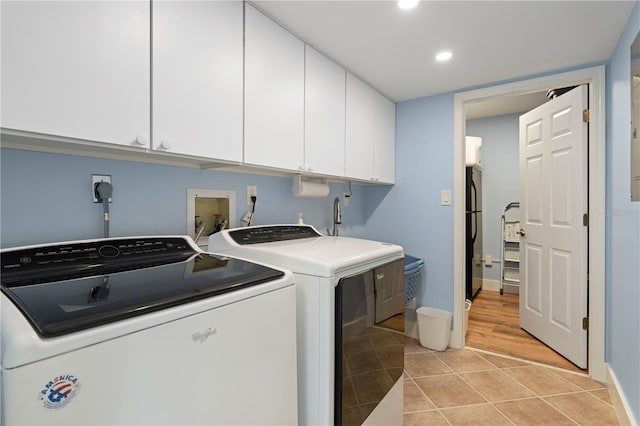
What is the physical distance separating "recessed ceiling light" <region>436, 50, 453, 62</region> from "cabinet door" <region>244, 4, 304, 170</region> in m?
0.90

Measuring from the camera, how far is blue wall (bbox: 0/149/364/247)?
108 cm

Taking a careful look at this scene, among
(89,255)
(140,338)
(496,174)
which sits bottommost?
(140,338)

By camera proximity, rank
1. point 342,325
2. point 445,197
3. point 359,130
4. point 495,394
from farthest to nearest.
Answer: point 445,197, point 359,130, point 495,394, point 342,325

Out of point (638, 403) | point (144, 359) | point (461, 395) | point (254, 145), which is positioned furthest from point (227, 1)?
point (638, 403)

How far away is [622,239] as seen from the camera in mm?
1812

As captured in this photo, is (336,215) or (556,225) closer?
(336,215)

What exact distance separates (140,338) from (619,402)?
2463 mm

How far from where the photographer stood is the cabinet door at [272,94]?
1479 millimetres

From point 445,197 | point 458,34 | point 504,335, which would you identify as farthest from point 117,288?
point 504,335

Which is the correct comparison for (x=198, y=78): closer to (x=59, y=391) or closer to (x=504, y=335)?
(x=59, y=391)

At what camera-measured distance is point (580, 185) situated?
2.32 m

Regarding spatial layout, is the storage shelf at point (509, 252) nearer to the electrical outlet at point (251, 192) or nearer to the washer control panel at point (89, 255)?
→ the electrical outlet at point (251, 192)

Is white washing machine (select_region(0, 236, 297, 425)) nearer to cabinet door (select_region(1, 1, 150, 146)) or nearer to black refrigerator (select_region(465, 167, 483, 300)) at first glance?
cabinet door (select_region(1, 1, 150, 146))

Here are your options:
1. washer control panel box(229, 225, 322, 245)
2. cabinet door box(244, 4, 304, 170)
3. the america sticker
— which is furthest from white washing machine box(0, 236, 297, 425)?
cabinet door box(244, 4, 304, 170)
